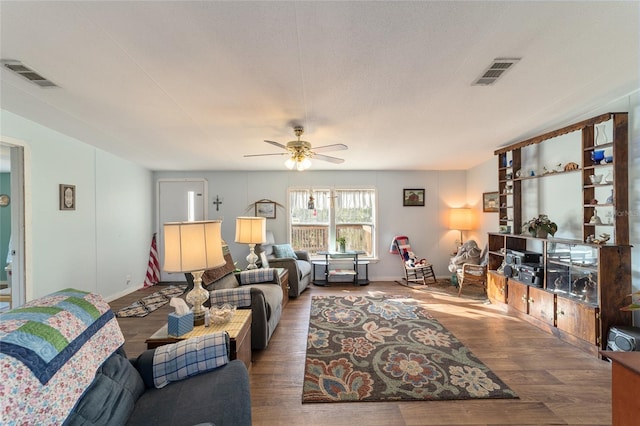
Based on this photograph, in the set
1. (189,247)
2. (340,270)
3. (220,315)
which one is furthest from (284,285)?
(189,247)

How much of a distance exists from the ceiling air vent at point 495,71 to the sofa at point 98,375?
2562 mm

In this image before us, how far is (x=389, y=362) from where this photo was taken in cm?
250

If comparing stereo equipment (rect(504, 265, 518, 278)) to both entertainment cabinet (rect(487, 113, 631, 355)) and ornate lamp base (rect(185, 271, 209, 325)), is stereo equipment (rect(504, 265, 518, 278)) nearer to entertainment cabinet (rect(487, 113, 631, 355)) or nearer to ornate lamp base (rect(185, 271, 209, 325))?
entertainment cabinet (rect(487, 113, 631, 355))

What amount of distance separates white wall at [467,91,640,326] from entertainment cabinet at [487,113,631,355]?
94mm

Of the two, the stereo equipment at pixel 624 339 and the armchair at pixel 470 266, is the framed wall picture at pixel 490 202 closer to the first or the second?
the armchair at pixel 470 266

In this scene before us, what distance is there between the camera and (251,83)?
210cm

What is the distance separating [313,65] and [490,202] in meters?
4.40

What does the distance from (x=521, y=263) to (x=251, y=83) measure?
3873 millimetres

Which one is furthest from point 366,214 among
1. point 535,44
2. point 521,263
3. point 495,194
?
point 535,44

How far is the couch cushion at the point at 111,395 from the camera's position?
1103mm

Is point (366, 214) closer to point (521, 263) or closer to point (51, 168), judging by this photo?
point (521, 263)

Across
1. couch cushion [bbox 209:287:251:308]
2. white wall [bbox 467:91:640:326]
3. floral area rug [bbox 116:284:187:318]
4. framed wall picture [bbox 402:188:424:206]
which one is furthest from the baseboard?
white wall [bbox 467:91:640:326]

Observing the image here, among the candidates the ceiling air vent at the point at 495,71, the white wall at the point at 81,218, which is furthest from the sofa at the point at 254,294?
the ceiling air vent at the point at 495,71

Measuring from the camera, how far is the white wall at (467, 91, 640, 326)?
2529 mm
